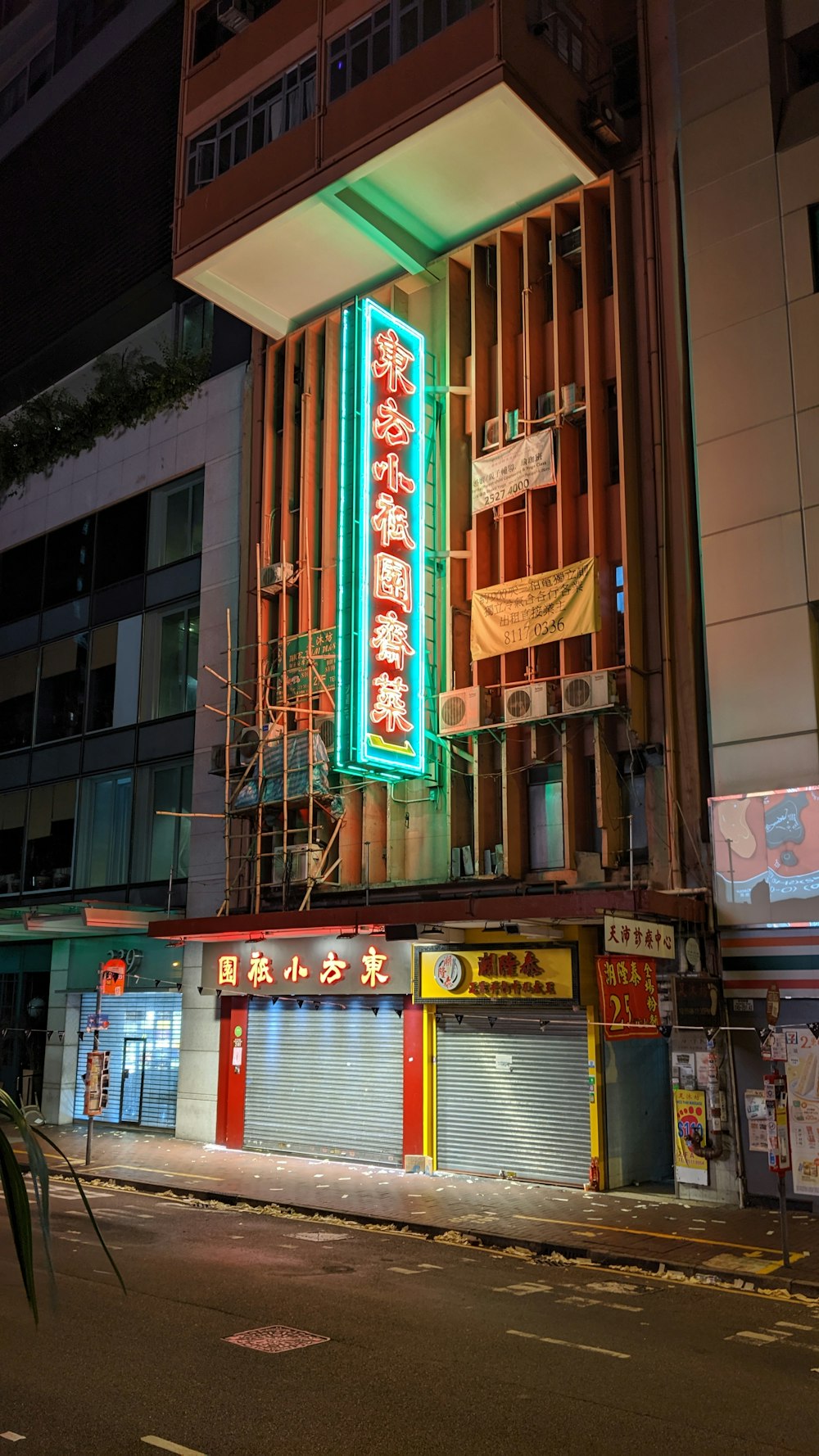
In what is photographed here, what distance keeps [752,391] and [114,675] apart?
17.5 meters

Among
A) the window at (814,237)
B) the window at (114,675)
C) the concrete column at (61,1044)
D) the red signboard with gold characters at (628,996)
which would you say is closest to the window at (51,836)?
the concrete column at (61,1044)

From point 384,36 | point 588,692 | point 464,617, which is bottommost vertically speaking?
point 588,692

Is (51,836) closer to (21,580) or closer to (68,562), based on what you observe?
(68,562)

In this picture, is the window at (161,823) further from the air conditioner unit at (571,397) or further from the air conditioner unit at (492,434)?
the air conditioner unit at (571,397)

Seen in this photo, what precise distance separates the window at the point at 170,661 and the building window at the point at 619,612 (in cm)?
1141

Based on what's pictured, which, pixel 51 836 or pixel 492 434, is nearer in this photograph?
pixel 492 434

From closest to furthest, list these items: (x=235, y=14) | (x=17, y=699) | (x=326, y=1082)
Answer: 1. (x=326, y=1082)
2. (x=235, y=14)
3. (x=17, y=699)

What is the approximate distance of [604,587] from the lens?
62.5 ft

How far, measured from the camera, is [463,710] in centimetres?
2002

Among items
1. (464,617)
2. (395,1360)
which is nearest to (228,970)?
(464,617)

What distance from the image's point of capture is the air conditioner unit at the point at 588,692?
1789 cm

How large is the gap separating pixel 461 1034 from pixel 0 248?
3044cm

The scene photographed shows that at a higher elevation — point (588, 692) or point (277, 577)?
point (277, 577)

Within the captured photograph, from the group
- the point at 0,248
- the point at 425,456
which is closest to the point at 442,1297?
the point at 425,456
